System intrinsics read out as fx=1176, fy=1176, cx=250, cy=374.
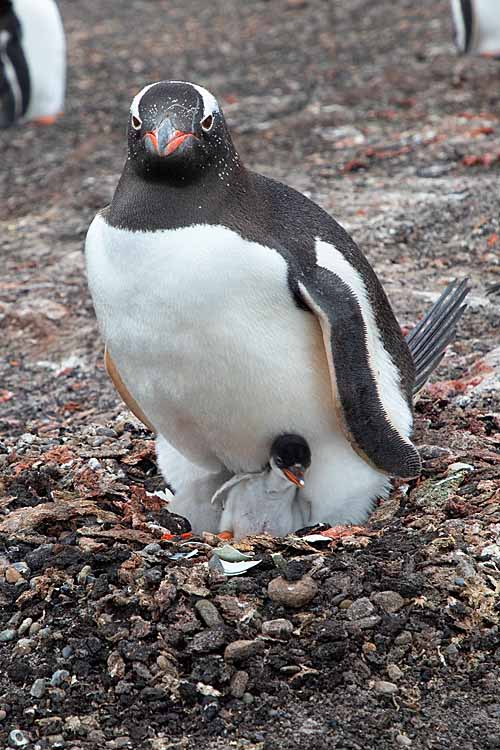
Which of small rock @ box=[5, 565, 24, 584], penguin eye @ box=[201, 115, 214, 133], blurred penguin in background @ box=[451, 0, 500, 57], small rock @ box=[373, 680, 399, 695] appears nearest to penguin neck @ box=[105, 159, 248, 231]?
penguin eye @ box=[201, 115, 214, 133]

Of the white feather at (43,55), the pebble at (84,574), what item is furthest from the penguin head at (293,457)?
the white feather at (43,55)

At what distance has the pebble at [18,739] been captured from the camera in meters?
2.82

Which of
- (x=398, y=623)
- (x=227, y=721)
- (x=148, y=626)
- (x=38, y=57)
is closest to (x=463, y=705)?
(x=398, y=623)

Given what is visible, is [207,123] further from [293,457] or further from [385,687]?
[385,687]

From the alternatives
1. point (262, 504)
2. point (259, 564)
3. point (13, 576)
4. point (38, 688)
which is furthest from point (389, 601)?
point (13, 576)

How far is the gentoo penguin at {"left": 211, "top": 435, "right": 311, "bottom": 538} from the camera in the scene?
3840 millimetres

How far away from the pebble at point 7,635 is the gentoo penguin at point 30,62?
26.0 ft

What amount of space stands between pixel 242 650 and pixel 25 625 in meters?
0.63

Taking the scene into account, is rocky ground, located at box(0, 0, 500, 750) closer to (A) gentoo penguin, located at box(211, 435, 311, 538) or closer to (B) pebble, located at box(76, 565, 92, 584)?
(B) pebble, located at box(76, 565, 92, 584)

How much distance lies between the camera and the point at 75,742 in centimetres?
282

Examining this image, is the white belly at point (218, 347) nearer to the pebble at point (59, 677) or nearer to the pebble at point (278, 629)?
the pebble at point (278, 629)

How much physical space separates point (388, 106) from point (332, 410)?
19.8 ft

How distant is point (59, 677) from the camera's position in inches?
118

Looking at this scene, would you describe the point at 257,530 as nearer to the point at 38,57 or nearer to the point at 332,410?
the point at 332,410
